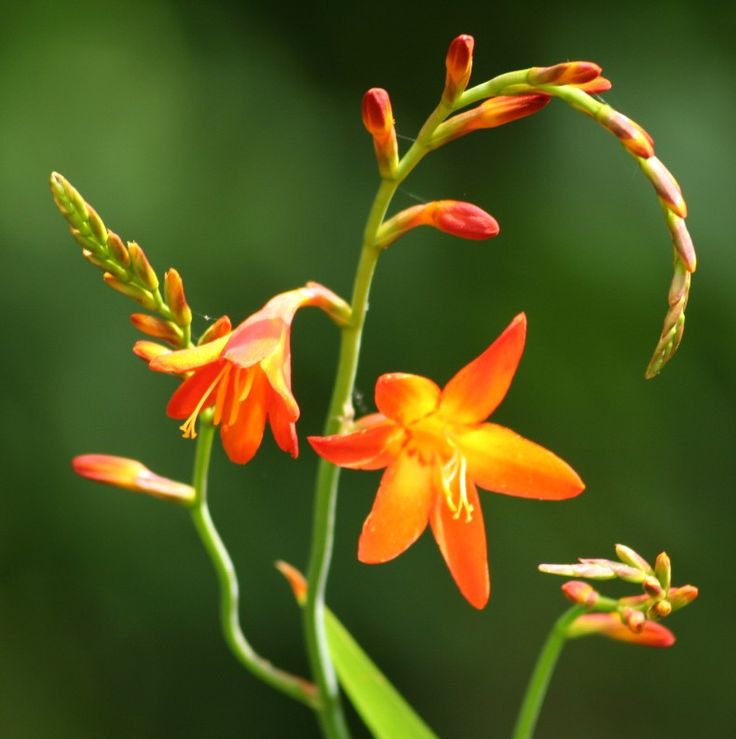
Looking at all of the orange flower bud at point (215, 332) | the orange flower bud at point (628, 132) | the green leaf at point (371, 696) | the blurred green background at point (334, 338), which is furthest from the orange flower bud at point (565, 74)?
the blurred green background at point (334, 338)

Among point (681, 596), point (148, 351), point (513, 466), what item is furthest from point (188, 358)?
point (681, 596)

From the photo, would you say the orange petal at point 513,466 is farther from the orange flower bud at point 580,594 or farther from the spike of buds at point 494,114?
the spike of buds at point 494,114

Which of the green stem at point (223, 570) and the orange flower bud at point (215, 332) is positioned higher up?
the orange flower bud at point (215, 332)

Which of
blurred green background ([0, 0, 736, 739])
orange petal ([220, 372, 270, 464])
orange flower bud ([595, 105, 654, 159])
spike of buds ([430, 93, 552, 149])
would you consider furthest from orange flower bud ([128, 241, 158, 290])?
blurred green background ([0, 0, 736, 739])

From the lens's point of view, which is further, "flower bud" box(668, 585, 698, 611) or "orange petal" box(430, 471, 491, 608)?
"orange petal" box(430, 471, 491, 608)

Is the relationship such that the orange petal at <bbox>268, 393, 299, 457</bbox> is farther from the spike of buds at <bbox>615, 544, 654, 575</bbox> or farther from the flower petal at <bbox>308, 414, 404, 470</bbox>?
the spike of buds at <bbox>615, 544, 654, 575</bbox>

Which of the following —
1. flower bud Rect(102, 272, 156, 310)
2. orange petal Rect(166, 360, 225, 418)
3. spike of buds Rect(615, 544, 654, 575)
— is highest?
flower bud Rect(102, 272, 156, 310)

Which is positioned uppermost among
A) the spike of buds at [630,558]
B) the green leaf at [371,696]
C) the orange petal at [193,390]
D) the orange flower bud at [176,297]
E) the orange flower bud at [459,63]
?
the orange flower bud at [459,63]
